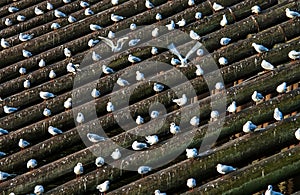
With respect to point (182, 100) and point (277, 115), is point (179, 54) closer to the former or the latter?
point (182, 100)

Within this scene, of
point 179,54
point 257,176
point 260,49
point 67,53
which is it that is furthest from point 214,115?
point 67,53

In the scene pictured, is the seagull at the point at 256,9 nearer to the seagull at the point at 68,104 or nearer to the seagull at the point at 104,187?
the seagull at the point at 68,104

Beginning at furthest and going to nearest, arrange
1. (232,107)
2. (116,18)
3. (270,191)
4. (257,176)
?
1. (116,18)
2. (232,107)
3. (257,176)
4. (270,191)

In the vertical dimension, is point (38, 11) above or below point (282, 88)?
below

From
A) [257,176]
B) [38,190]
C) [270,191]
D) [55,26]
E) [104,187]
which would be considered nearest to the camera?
[270,191]

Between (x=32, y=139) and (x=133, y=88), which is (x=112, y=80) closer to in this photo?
(x=133, y=88)

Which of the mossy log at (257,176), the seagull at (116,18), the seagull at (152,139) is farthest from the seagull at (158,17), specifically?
the mossy log at (257,176)
